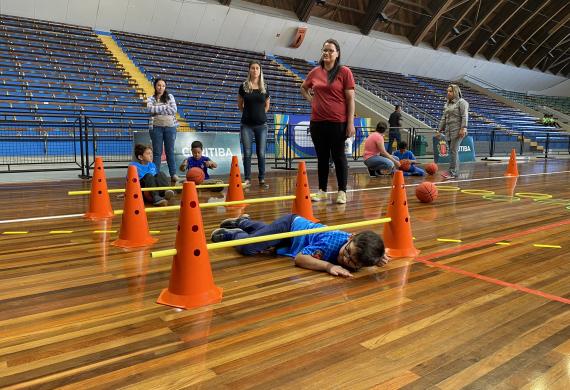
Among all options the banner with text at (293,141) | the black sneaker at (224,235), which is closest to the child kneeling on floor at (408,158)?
the banner with text at (293,141)

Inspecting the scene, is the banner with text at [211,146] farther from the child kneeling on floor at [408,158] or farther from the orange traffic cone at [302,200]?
the orange traffic cone at [302,200]

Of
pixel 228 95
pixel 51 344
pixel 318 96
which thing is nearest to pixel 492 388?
pixel 51 344

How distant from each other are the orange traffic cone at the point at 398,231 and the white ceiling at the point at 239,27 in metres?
16.0

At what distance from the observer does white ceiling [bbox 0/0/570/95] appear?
15.8 metres

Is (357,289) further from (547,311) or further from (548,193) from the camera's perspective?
(548,193)

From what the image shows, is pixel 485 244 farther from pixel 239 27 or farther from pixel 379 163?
pixel 239 27

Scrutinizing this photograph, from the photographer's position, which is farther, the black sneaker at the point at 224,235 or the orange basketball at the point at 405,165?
the orange basketball at the point at 405,165

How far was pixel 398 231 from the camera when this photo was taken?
10.3ft

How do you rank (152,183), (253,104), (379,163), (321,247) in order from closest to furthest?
(321,247), (152,183), (253,104), (379,163)

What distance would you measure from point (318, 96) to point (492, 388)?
3748mm

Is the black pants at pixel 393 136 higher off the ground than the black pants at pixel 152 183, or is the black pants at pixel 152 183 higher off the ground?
the black pants at pixel 393 136

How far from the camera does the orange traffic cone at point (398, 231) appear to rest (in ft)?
10.2

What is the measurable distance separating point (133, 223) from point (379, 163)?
6.21 meters

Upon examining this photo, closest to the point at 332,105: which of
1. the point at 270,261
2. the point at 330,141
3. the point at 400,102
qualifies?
the point at 330,141
